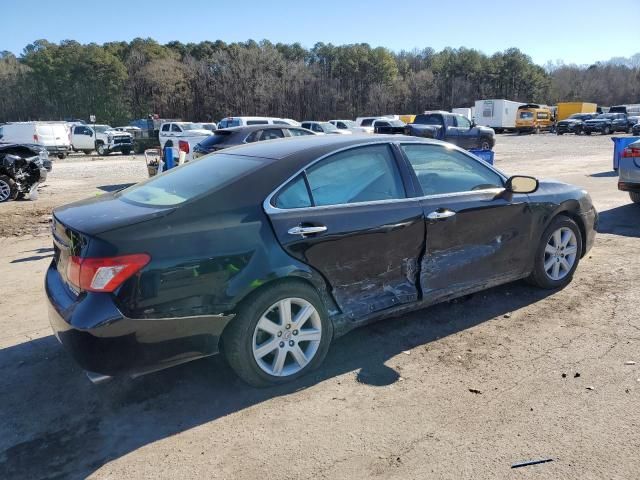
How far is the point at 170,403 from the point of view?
3.21 meters

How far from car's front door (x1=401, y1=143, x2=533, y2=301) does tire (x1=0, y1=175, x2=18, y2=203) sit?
10974 mm

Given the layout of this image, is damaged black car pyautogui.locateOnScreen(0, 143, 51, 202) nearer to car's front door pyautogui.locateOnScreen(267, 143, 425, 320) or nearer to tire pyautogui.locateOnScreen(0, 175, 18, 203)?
tire pyautogui.locateOnScreen(0, 175, 18, 203)

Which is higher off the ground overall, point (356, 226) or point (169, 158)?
point (169, 158)

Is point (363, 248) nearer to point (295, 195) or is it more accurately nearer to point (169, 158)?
point (295, 195)

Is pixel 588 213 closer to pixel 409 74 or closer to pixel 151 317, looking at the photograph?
pixel 151 317

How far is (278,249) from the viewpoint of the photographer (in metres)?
3.22

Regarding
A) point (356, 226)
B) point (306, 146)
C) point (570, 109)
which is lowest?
point (356, 226)

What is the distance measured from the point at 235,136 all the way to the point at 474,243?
913 cm

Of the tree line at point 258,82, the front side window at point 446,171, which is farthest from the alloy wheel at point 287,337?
the tree line at point 258,82

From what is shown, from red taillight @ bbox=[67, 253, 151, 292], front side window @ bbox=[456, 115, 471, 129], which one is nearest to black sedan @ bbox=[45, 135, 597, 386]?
red taillight @ bbox=[67, 253, 151, 292]

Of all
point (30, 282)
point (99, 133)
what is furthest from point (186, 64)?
point (30, 282)

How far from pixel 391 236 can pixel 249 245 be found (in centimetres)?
112

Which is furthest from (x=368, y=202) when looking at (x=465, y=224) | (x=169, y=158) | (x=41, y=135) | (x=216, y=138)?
(x=41, y=135)

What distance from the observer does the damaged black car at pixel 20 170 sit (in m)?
11.7
